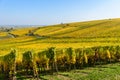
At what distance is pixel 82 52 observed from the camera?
230ft

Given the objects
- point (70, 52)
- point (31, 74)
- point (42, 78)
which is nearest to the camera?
point (42, 78)

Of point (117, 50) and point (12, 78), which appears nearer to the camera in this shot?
point (12, 78)

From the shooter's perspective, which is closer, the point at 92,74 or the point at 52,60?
the point at 92,74

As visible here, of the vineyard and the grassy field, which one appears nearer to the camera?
the grassy field

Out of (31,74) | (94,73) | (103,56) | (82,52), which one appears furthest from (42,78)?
(103,56)

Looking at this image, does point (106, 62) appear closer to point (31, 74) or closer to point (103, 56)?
point (103, 56)

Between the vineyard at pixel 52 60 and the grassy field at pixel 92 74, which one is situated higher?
the vineyard at pixel 52 60

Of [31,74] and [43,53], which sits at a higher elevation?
[43,53]

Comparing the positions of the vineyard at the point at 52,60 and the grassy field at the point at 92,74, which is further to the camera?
the vineyard at the point at 52,60

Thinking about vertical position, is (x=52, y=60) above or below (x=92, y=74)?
above

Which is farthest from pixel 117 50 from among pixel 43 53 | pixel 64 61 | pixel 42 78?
pixel 42 78

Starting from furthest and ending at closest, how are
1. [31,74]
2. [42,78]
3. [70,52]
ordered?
[70,52] < [31,74] < [42,78]

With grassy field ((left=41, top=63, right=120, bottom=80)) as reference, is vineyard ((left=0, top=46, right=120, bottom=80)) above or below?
above

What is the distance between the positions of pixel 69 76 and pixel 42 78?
545cm
